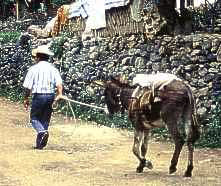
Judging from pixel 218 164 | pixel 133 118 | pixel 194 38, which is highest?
pixel 194 38

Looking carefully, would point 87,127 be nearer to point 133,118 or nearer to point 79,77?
point 79,77

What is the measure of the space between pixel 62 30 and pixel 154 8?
6.03m

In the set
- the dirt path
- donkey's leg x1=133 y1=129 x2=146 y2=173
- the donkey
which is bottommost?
the dirt path

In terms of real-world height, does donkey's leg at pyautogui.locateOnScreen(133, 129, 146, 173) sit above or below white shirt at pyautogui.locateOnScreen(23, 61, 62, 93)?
below

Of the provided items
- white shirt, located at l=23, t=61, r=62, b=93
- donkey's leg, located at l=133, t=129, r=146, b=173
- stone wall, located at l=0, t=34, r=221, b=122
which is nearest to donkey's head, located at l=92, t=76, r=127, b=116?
donkey's leg, located at l=133, t=129, r=146, b=173

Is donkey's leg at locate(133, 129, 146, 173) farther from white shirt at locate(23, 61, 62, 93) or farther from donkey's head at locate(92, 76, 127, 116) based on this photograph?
white shirt at locate(23, 61, 62, 93)

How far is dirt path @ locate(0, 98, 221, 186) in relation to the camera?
30.6 feet

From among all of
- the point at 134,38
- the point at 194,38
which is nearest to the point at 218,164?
the point at 194,38

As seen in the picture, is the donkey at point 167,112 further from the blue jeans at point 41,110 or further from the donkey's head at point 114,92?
the blue jeans at point 41,110

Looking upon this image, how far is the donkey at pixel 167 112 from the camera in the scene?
31.4 ft

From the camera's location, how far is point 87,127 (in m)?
16.3

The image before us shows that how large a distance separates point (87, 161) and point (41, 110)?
176 cm

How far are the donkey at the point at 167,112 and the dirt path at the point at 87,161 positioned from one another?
1.47 feet

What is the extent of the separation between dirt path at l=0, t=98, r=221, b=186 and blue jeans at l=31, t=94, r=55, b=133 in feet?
1.55
